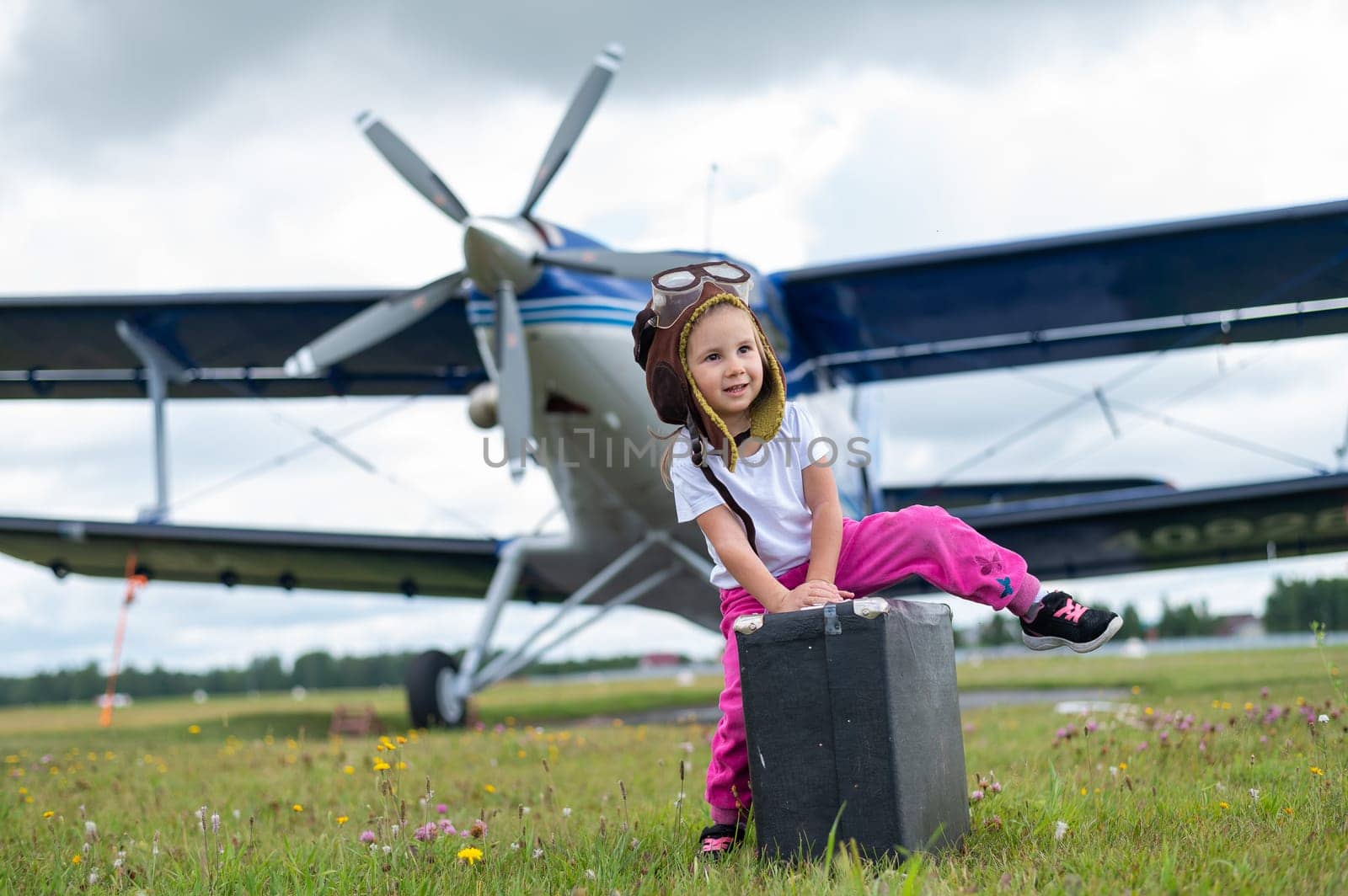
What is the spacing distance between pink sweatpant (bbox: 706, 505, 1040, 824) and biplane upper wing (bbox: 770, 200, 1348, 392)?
644 centimetres

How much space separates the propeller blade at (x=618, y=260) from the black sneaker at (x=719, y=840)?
4.91 metres

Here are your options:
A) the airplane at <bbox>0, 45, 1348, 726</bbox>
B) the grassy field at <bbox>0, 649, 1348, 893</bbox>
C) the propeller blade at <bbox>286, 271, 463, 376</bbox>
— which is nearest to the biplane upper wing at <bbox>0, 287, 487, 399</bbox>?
the airplane at <bbox>0, 45, 1348, 726</bbox>

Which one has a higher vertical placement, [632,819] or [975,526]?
[975,526]

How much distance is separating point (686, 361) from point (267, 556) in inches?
394

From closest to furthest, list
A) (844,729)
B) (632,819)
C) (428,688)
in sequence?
(844,729) → (632,819) → (428,688)

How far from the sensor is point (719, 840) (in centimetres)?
235

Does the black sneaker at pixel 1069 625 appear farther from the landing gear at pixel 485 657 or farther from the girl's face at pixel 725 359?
the landing gear at pixel 485 657

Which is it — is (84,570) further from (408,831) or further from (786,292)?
(408,831)

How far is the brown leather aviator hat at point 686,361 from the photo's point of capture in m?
2.37

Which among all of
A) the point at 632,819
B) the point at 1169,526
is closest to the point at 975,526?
the point at 1169,526

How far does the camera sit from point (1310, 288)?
30.3 ft

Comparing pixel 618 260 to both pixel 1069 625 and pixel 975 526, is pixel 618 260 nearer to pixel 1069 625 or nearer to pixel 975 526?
pixel 1069 625

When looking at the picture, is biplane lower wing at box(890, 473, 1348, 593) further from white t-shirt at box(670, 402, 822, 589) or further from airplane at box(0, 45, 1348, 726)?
white t-shirt at box(670, 402, 822, 589)

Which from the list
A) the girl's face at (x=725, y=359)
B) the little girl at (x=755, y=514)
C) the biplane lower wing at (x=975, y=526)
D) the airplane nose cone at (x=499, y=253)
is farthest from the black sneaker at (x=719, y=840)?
the biplane lower wing at (x=975, y=526)
